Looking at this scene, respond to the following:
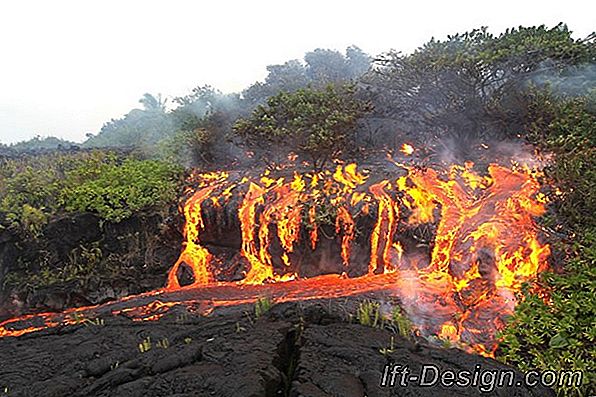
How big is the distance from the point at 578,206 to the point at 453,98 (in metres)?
4.84

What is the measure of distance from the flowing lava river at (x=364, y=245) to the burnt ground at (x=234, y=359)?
167 centimetres

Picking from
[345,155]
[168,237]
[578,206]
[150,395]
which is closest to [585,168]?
[578,206]

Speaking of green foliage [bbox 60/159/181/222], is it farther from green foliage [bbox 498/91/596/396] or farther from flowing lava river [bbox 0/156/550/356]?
green foliage [bbox 498/91/596/396]

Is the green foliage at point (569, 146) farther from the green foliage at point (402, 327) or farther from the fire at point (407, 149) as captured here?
the green foliage at point (402, 327)

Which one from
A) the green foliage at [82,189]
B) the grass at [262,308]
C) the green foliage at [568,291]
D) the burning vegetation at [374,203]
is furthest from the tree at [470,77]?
the grass at [262,308]

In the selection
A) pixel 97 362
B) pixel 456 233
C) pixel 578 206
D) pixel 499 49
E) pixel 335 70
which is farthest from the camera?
pixel 335 70

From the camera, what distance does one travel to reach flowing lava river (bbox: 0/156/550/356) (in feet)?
23.5

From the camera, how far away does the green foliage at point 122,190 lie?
412 inches

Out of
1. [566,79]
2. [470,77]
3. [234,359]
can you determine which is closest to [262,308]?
[234,359]

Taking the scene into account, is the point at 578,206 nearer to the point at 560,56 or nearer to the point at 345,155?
the point at 560,56

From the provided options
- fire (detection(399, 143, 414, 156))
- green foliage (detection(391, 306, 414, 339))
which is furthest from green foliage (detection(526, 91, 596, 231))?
green foliage (detection(391, 306, 414, 339))

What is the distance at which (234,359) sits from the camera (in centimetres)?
425

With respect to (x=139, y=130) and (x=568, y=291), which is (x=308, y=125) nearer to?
(x=568, y=291)

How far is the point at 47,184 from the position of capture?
10.8 meters
